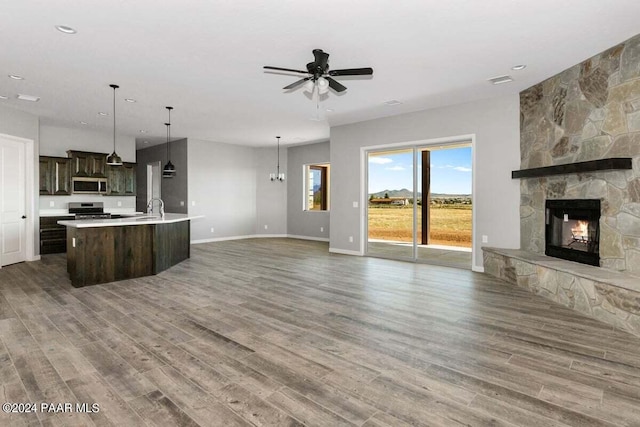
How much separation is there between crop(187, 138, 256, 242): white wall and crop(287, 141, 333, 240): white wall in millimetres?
1220

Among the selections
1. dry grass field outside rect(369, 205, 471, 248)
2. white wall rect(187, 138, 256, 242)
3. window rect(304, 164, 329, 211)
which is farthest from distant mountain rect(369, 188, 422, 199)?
white wall rect(187, 138, 256, 242)

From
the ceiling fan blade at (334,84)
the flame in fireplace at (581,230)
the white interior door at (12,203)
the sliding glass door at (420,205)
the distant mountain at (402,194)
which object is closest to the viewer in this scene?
the ceiling fan blade at (334,84)

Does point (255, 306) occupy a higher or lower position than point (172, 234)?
lower

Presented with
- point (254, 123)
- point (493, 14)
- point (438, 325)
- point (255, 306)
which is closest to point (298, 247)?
point (254, 123)

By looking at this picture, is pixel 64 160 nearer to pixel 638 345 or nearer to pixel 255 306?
pixel 255 306

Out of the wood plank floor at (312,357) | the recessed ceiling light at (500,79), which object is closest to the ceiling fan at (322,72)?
the recessed ceiling light at (500,79)

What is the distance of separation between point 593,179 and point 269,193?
28.4 feet

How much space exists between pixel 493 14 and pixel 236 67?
302 cm

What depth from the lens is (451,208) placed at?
22.5ft

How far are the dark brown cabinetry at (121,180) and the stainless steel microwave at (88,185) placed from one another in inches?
5.6

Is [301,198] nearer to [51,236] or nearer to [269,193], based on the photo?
[269,193]

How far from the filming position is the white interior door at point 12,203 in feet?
20.5

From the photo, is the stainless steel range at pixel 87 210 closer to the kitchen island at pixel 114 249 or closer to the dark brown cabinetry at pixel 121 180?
the dark brown cabinetry at pixel 121 180

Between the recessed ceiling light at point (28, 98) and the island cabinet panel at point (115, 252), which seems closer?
the island cabinet panel at point (115, 252)
